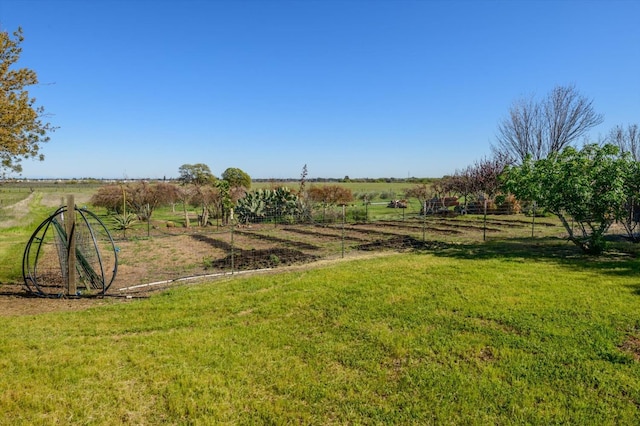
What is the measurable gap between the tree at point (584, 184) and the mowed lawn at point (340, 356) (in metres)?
2.69

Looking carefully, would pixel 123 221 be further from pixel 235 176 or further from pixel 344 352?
pixel 344 352

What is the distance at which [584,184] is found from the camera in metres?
8.60

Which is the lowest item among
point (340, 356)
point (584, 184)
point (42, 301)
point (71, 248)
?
point (42, 301)

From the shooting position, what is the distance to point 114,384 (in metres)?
3.44

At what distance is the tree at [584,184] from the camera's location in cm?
852

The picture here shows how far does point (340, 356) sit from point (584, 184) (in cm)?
766

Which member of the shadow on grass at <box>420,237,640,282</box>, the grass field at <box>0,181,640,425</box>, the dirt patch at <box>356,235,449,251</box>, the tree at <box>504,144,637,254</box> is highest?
the tree at <box>504,144,637,254</box>

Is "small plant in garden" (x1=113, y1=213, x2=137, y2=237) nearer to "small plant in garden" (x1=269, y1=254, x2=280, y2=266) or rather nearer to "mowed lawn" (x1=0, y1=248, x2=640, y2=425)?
"small plant in garden" (x1=269, y1=254, x2=280, y2=266)

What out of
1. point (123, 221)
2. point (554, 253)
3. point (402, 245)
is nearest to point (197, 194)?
point (123, 221)

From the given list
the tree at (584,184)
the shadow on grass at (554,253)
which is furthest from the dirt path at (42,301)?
the tree at (584,184)

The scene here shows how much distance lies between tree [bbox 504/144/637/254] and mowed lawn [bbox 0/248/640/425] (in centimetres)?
269

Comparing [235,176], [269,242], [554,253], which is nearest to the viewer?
[554,253]

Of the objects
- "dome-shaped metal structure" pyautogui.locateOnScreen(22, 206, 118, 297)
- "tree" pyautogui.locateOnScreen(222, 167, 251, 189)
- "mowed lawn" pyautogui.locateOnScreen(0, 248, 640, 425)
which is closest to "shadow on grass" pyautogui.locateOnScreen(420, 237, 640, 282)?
"mowed lawn" pyautogui.locateOnScreen(0, 248, 640, 425)

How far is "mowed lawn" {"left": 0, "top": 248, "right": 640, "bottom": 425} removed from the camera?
311cm
